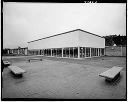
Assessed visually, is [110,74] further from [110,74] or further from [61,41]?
[61,41]

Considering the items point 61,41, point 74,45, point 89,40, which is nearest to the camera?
point 74,45

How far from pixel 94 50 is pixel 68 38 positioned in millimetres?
5607

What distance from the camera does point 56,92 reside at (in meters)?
3.20

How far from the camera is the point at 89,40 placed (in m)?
17.9

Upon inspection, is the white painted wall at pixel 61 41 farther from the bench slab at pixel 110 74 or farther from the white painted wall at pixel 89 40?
the bench slab at pixel 110 74

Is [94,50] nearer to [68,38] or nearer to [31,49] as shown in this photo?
[68,38]

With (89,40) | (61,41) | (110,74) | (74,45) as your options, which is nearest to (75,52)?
(74,45)

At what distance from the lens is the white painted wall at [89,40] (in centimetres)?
1601

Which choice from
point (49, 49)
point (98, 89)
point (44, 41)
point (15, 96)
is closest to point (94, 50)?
point (49, 49)

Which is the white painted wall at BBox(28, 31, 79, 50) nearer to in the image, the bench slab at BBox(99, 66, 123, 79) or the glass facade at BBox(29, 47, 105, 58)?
the glass facade at BBox(29, 47, 105, 58)

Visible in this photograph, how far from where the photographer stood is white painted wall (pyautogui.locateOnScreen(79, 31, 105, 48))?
16013mm

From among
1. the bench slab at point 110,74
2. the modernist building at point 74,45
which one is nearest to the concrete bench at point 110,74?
the bench slab at point 110,74

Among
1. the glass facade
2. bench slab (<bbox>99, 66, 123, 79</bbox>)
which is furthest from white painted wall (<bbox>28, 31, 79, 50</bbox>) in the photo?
bench slab (<bbox>99, 66, 123, 79</bbox>)

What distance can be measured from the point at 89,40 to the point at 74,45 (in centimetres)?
342
